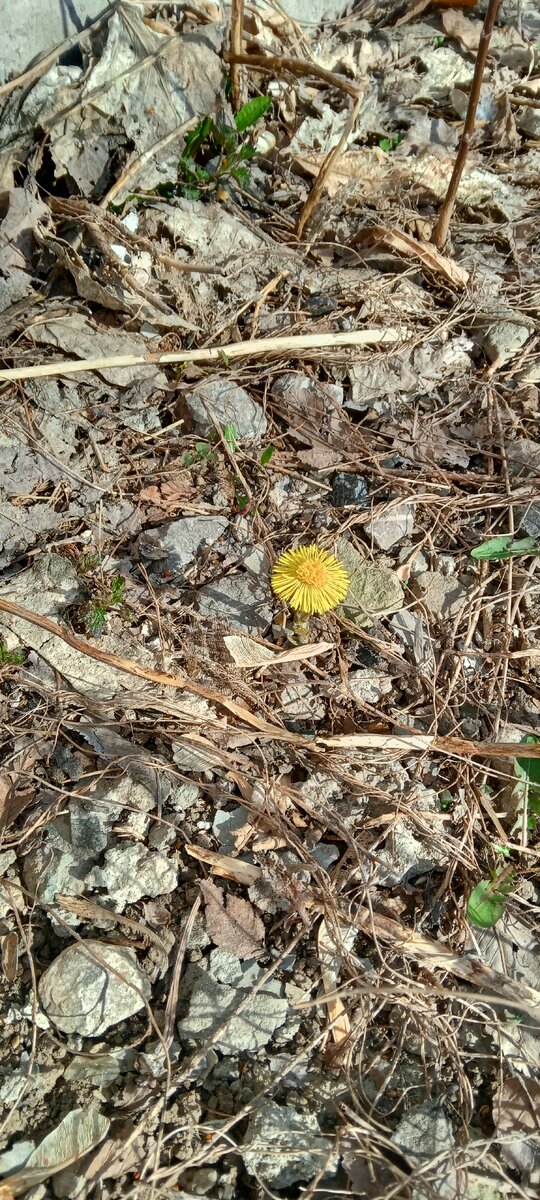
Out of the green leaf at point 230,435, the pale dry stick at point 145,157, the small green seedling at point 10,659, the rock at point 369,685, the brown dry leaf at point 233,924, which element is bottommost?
the brown dry leaf at point 233,924

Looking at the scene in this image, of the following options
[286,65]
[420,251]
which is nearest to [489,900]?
[420,251]

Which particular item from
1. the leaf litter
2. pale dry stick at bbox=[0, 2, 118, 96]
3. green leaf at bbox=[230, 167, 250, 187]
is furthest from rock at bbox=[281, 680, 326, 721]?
pale dry stick at bbox=[0, 2, 118, 96]

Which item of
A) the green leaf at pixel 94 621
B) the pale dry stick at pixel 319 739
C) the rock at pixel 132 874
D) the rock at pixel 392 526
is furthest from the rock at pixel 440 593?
the rock at pixel 132 874

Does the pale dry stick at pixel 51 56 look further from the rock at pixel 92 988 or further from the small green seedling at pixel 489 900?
the small green seedling at pixel 489 900

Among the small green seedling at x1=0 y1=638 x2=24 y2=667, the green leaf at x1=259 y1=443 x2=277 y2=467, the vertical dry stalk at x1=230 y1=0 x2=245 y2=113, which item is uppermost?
the vertical dry stalk at x1=230 y1=0 x2=245 y2=113

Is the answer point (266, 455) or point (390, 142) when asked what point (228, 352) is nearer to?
Answer: point (266, 455)

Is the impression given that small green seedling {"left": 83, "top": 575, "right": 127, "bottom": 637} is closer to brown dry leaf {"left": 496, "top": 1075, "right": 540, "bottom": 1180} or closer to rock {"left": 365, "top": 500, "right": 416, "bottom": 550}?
rock {"left": 365, "top": 500, "right": 416, "bottom": 550}
